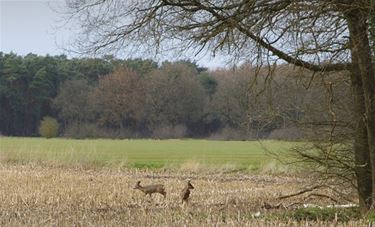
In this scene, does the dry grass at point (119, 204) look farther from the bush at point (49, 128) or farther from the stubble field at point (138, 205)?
the bush at point (49, 128)

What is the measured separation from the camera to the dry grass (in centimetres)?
1023

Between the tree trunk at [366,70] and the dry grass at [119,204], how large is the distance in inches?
91.1

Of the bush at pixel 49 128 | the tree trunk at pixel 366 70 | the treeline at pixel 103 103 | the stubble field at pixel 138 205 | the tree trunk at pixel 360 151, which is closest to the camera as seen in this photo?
the stubble field at pixel 138 205

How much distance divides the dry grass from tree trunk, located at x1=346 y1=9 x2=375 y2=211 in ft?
7.59

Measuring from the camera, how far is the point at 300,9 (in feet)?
33.3

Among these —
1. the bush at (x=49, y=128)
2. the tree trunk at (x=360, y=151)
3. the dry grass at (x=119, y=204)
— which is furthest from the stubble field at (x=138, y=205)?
the bush at (x=49, y=128)

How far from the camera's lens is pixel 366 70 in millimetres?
11188

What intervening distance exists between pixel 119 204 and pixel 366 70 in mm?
6446

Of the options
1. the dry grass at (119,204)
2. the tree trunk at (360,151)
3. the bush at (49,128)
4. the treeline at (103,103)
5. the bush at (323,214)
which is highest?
the treeline at (103,103)

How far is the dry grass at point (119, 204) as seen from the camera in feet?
33.6

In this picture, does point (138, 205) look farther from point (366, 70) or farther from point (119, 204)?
point (366, 70)

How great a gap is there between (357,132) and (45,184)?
10.7 m

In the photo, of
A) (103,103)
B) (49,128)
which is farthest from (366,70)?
(49,128)

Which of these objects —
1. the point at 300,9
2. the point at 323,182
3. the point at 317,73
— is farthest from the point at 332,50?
the point at 323,182
